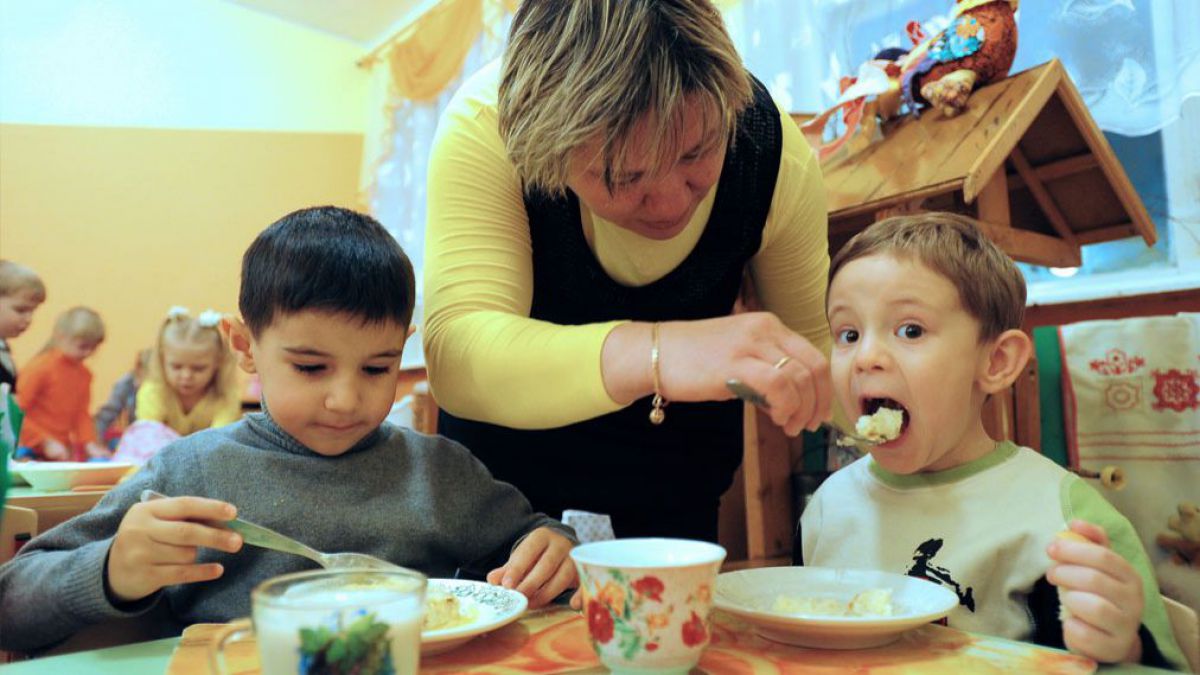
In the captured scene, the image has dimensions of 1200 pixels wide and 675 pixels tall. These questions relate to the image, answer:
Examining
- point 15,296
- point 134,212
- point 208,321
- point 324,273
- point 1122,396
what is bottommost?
point 1122,396

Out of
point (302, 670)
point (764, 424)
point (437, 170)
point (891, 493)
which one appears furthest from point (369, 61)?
point (302, 670)

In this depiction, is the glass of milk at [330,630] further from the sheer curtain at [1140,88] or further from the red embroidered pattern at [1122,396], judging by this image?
the sheer curtain at [1140,88]

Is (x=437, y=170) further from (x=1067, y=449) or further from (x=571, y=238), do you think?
(x=1067, y=449)

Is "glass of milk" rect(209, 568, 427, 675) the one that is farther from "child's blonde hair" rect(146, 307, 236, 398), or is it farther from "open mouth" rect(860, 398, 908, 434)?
"child's blonde hair" rect(146, 307, 236, 398)

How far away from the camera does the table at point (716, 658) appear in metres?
0.66

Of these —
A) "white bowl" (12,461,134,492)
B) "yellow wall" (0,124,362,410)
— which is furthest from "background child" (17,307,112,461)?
"white bowl" (12,461,134,492)

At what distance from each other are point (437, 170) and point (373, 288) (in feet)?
0.73

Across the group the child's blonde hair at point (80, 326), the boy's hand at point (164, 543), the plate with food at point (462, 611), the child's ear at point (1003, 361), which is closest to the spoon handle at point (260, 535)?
the boy's hand at point (164, 543)

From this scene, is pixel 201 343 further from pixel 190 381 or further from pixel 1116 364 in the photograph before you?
pixel 1116 364

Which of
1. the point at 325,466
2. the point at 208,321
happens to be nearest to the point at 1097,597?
the point at 325,466

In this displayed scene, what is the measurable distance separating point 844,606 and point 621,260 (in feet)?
1.96

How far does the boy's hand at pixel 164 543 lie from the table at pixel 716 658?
6cm

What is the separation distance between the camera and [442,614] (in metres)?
0.72

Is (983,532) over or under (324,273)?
under
